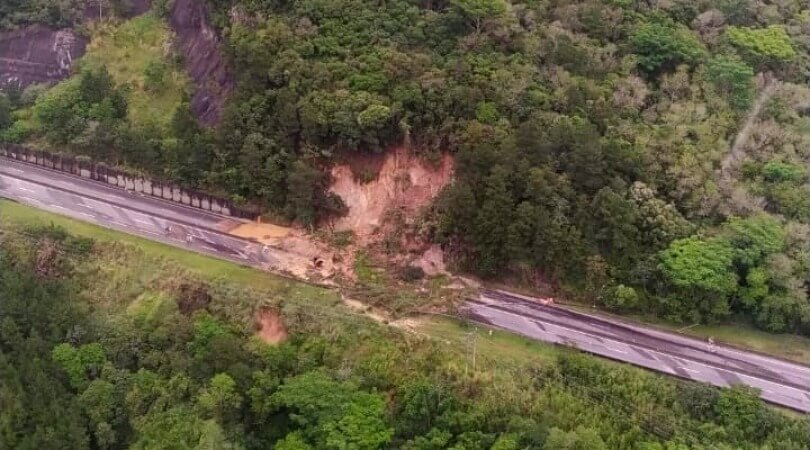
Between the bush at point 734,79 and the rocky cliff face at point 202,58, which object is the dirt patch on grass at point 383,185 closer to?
the rocky cliff face at point 202,58

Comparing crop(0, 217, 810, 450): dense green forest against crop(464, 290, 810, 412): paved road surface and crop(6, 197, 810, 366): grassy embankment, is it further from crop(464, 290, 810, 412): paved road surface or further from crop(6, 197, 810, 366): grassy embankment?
crop(464, 290, 810, 412): paved road surface

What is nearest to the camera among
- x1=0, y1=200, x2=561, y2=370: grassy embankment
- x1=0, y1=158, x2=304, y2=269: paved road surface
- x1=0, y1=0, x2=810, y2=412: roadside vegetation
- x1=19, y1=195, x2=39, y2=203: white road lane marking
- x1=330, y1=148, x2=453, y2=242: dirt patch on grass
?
x1=0, y1=200, x2=561, y2=370: grassy embankment

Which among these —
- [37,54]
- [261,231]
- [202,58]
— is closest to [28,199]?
[202,58]

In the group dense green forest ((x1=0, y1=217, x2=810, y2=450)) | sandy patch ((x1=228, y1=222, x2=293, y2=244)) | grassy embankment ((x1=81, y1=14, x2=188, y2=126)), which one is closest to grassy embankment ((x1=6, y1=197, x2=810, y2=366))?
dense green forest ((x1=0, y1=217, x2=810, y2=450))

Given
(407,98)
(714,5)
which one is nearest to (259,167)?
(407,98)

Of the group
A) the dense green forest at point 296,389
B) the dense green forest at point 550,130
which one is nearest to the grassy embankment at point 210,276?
the dense green forest at point 296,389

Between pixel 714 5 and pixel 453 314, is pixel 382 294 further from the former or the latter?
pixel 714 5
